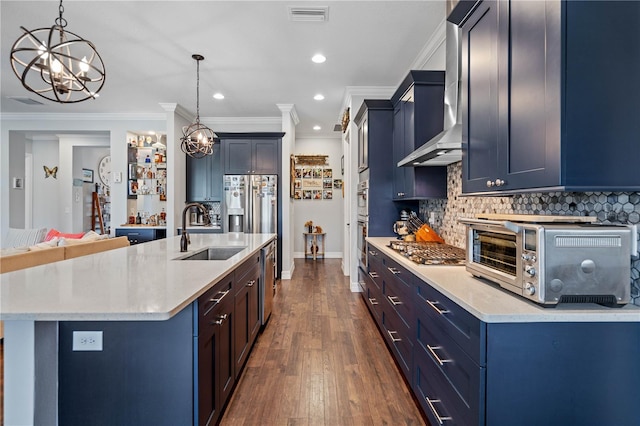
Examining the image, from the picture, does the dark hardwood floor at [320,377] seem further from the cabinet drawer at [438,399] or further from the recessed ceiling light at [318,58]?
the recessed ceiling light at [318,58]

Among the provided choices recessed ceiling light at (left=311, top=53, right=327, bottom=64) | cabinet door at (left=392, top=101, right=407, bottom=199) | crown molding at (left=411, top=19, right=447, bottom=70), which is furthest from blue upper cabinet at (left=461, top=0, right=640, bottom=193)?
recessed ceiling light at (left=311, top=53, right=327, bottom=64)

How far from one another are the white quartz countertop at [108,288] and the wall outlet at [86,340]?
14 cm

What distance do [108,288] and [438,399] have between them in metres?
1.62

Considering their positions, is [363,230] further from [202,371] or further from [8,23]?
[8,23]

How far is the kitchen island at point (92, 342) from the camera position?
3.72ft

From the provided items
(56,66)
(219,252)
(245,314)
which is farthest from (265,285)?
(56,66)

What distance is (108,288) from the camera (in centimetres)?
139

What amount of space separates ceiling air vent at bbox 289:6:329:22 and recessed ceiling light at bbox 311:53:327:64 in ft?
2.27

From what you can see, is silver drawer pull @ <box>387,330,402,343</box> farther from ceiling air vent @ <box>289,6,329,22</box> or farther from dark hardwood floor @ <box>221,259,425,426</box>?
ceiling air vent @ <box>289,6,329,22</box>

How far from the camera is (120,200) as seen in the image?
236 inches

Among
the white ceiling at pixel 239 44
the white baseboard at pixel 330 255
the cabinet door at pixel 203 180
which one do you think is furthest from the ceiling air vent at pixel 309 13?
the white baseboard at pixel 330 255

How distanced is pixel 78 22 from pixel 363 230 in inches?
145

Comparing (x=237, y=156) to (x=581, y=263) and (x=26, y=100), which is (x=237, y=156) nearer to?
(x=26, y=100)

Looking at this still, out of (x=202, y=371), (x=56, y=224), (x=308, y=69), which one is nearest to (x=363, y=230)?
(x=308, y=69)
